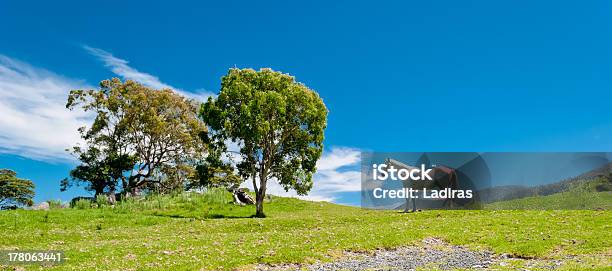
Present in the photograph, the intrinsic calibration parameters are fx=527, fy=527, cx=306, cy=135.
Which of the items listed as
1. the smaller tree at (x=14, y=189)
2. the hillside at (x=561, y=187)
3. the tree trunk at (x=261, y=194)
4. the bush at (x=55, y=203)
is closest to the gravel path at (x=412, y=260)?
the tree trunk at (x=261, y=194)

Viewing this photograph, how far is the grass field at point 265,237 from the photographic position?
23.2 m

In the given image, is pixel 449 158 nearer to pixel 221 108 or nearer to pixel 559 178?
pixel 559 178

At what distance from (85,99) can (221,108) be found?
2542cm

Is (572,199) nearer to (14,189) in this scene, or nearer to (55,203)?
(55,203)

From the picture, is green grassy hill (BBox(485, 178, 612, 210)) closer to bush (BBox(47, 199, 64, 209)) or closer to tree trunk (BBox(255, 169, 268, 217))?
tree trunk (BBox(255, 169, 268, 217))

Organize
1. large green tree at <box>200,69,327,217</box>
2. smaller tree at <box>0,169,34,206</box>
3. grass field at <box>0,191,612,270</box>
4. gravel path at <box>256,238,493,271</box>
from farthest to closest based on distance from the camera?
smaller tree at <box>0,169,34,206</box>
large green tree at <box>200,69,327,217</box>
grass field at <box>0,191,612,270</box>
gravel path at <box>256,238,493,271</box>

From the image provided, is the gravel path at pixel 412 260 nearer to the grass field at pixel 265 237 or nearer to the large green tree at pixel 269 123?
the grass field at pixel 265 237

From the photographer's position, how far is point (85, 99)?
67.8 metres

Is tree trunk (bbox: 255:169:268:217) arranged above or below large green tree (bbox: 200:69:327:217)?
below

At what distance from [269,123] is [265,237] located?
23.6m

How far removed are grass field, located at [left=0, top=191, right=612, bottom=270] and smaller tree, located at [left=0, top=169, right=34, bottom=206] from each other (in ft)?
134

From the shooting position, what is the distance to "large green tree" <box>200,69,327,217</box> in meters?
50.9

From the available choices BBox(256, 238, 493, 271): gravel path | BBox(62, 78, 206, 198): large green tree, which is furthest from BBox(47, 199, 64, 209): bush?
BBox(256, 238, 493, 271): gravel path

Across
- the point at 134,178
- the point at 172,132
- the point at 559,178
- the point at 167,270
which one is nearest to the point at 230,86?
the point at 172,132
